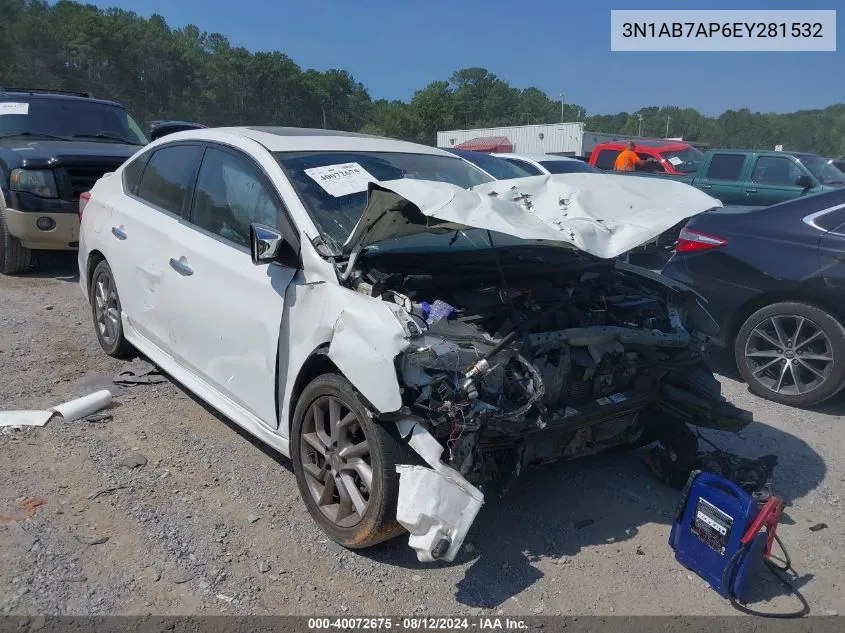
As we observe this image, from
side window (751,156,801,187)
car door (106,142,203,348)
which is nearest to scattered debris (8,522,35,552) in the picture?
car door (106,142,203,348)

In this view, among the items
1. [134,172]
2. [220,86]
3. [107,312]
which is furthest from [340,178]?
[220,86]

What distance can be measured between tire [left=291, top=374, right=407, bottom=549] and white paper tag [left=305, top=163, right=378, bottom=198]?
42.0 inches

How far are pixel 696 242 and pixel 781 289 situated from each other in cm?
78

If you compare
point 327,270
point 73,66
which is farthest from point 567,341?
point 73,66

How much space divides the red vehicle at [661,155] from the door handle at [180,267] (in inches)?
441

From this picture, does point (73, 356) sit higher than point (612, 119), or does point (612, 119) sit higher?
point (612, 119)

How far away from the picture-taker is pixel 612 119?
82938 millimetres

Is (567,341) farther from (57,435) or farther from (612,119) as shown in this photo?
(612,119)

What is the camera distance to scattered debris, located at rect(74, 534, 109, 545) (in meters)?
3.01

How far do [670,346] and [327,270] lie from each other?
5.71ft

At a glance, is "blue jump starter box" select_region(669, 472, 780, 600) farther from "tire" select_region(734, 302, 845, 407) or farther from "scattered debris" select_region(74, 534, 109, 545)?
"scattered debris" select_region(74, 534, 109, 545)

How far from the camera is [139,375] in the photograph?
Result: 16.1ft

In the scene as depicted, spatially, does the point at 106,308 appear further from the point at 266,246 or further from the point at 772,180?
the point at 772,180

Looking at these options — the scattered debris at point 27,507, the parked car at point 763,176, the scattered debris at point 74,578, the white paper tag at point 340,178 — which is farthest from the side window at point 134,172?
the parked car at point 763,176
